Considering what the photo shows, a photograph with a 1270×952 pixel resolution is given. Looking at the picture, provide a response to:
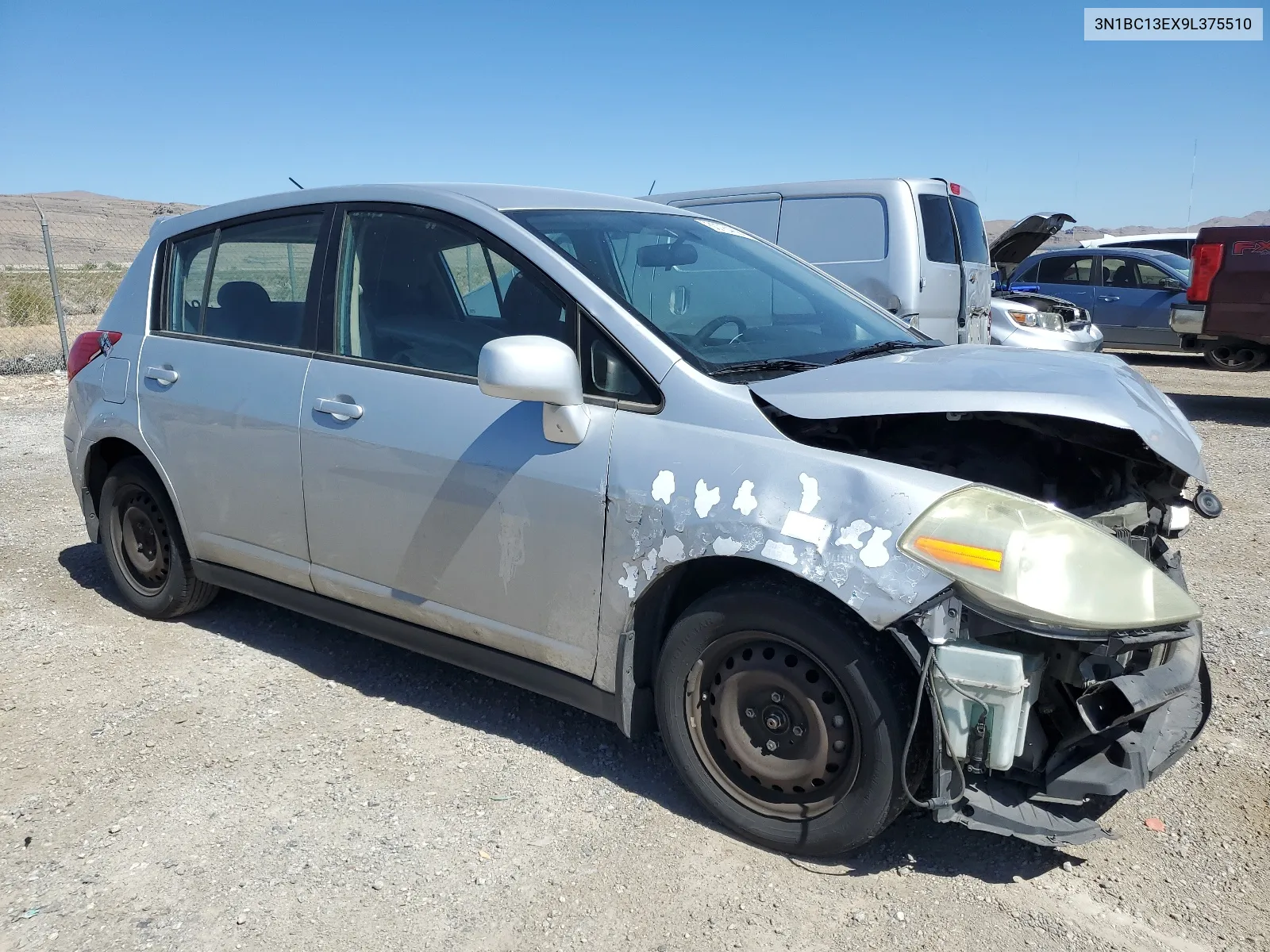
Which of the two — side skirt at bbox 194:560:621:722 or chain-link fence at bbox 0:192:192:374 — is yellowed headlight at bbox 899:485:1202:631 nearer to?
side skirt at bbox 194:560:621:722

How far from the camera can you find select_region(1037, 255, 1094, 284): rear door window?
1473 cm

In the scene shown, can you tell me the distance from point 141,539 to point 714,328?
2.90 meters

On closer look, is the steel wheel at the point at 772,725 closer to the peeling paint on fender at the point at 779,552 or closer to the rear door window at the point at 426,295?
the peeling paint on fender at the point at 779,552

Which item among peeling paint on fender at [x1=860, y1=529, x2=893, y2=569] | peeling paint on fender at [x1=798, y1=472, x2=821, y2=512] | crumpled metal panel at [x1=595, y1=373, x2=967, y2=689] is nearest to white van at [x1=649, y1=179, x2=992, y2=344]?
crumpled metal panel at [x1=595, y1=373, x2=967, y2=689]

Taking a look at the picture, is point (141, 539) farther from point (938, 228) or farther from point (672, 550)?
point (938, 228)

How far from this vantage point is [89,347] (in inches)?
180

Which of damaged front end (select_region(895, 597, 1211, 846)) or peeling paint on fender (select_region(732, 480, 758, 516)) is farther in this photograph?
peeling paint on fender (select_region(732, 480, 758, 516))

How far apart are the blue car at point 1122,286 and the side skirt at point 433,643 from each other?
42.6 ft

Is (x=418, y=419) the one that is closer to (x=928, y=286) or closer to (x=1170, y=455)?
(x=1170, y=455)

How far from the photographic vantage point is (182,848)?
9.46ft

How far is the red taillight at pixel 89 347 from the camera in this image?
4500 mm

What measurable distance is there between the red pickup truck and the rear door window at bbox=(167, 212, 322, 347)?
8965 millimetres

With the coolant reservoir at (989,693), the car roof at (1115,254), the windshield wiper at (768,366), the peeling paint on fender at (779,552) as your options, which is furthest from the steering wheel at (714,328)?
the car roof at (1115,254)

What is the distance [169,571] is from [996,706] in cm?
356
